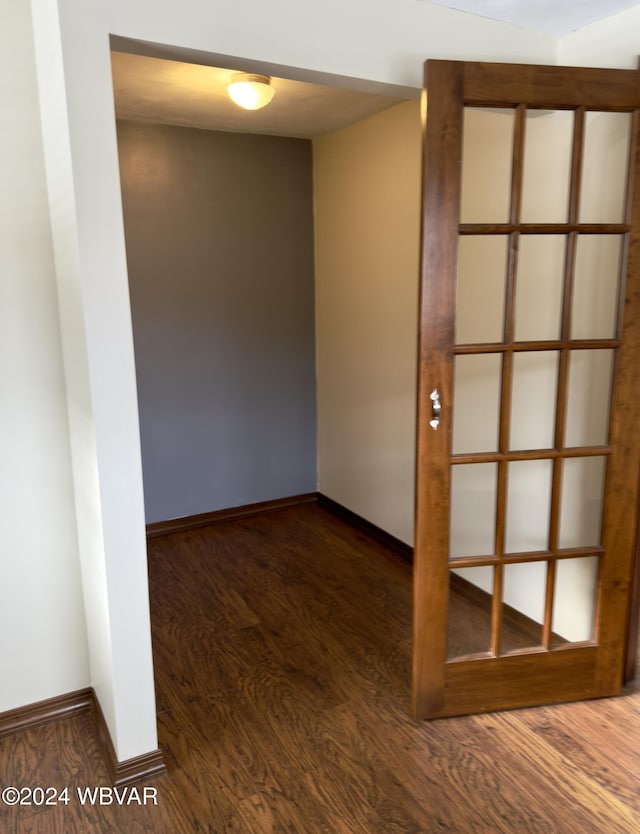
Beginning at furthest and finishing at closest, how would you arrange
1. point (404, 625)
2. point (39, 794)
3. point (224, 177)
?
point (224, 177), point (404, 625), point (39, 794)

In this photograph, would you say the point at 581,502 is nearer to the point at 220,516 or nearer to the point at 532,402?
the point at 532,402

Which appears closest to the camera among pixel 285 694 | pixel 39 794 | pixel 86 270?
pixel 86 270

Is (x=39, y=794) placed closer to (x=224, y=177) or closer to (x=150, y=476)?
(x=150, y=476)

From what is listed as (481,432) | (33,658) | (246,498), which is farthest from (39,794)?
(246,498)

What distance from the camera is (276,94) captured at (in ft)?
9.22

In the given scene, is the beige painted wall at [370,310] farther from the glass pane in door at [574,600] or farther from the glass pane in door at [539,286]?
the glass pane in door at [574,600]

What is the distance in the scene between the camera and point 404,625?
2.71 meters

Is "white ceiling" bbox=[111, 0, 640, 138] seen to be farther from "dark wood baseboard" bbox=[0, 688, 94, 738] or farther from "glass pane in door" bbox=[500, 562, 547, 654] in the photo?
"dark wood baseboard" bbox=[0, 688, 94, 738]

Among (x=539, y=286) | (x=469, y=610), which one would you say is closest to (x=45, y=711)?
(x=469, y=610)

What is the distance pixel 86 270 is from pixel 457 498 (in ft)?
4.62

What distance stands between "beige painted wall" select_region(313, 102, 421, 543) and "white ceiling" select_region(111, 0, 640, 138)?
0.19m

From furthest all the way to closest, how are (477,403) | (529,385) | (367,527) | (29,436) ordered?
(367,527), (477,403), (529,385), (29,436)

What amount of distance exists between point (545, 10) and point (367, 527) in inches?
102

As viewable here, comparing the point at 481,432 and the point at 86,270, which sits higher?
the point at 86,270
